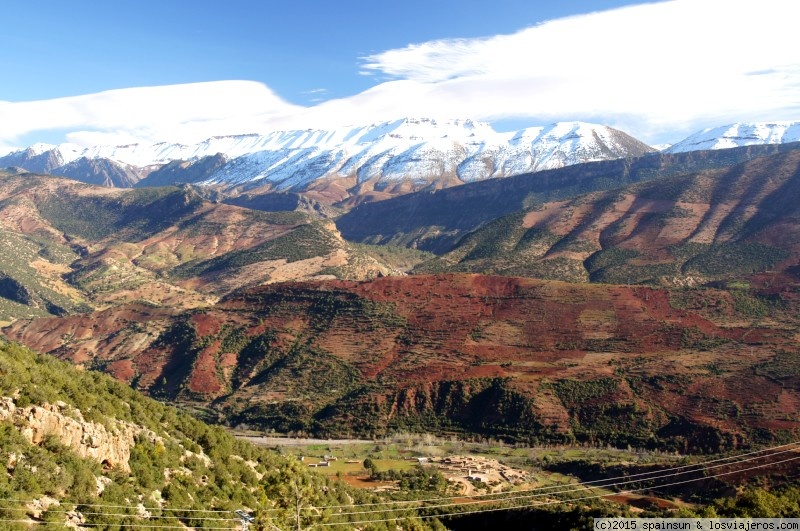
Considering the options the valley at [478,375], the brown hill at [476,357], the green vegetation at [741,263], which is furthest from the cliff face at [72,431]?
the green vegetation at [741,263]

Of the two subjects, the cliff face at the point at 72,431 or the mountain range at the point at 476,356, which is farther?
the mountain range at the point at 476,356

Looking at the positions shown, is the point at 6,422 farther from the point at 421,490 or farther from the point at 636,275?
the point at 636,275

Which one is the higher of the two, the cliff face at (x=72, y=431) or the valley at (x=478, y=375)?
the cliff face at (x=72, y=431)

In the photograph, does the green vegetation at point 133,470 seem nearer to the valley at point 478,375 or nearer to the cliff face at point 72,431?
the cliff face at point 72,431

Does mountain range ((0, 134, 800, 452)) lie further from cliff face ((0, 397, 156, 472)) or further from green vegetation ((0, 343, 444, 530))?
cliff face ((0, 397, 156, 472))

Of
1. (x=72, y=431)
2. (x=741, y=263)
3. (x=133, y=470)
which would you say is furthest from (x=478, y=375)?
(x=741, y=263)

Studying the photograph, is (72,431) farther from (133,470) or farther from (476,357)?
(476,357)
